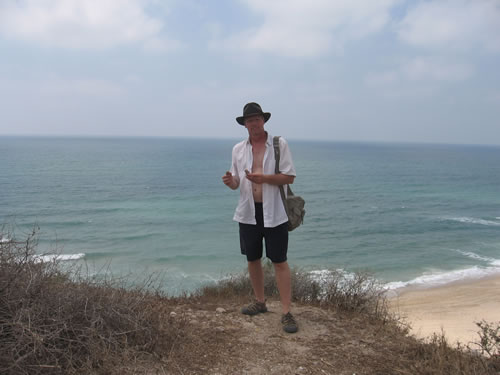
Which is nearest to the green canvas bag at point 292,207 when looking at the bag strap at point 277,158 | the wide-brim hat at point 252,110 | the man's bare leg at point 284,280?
the bag strap at point 277,158

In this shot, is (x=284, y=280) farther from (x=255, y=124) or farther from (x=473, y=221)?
(x=473, y=221)

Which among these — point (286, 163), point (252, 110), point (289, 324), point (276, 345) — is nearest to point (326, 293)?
point (289, 324)

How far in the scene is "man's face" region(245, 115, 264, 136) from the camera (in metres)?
3.61

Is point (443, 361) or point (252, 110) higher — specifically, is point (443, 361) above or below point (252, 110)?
below

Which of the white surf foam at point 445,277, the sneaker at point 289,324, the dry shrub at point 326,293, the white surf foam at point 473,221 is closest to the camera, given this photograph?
the sneaker at point 289,324

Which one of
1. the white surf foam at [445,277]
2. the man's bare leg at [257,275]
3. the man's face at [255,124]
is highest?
the man's face at [255,124]

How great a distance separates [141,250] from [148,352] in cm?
1622

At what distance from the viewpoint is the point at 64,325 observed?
2.66 meters

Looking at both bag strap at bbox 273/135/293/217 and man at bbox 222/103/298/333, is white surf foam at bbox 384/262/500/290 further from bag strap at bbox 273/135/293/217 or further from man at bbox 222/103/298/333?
bag strap at bbox 273/135/293/217

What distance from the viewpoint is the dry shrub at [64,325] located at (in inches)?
97.0

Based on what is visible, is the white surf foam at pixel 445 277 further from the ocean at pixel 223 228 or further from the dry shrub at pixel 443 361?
the dry shrub at pixel 443 361

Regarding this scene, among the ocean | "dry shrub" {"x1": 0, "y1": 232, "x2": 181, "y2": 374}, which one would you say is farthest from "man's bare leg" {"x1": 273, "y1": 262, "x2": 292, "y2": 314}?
the ocean

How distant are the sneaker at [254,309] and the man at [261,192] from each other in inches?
15.4

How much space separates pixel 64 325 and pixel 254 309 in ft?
6.71
